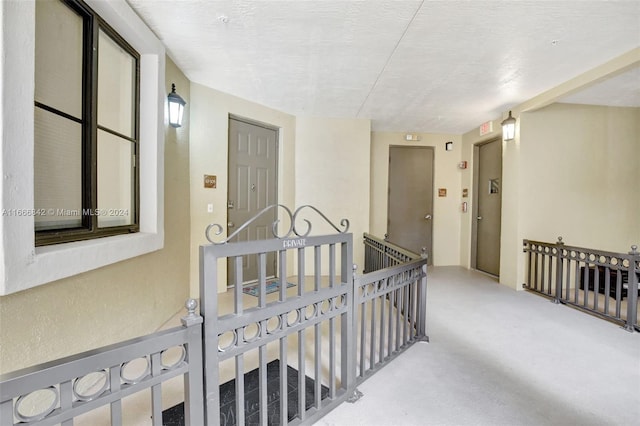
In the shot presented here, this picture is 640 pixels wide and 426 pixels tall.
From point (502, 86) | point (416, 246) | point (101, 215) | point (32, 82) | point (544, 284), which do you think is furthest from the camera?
point (416, 246)

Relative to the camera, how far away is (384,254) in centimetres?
332

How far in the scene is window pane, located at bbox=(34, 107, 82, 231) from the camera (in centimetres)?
148

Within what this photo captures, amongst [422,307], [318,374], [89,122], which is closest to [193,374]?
[318,374]

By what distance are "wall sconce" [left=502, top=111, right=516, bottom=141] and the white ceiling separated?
0.23 m

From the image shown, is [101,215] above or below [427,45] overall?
below

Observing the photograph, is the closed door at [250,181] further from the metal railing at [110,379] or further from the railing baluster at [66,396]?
the railing baluster at [66,396]

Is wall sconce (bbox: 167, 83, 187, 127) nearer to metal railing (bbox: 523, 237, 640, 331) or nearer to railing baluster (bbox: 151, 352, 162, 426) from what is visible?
railing baluster (bbox: 151, 352, 162, 426)

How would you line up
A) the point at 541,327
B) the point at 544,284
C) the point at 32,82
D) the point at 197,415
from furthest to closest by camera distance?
the point at 544,284, the point at 541,327, the point at 32,82, the point at 197,415

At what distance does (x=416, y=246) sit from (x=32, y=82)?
553cm

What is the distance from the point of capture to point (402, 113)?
445 centimetres

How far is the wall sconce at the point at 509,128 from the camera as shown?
4041 millimetres

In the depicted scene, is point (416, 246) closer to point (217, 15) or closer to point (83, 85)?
point (217, 15)

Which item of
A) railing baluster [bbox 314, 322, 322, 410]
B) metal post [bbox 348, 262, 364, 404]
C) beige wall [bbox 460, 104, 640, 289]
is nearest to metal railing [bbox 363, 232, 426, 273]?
metal post [bbox 348, 262, 364, 404]

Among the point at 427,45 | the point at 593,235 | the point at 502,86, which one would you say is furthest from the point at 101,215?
the point at 593,235
